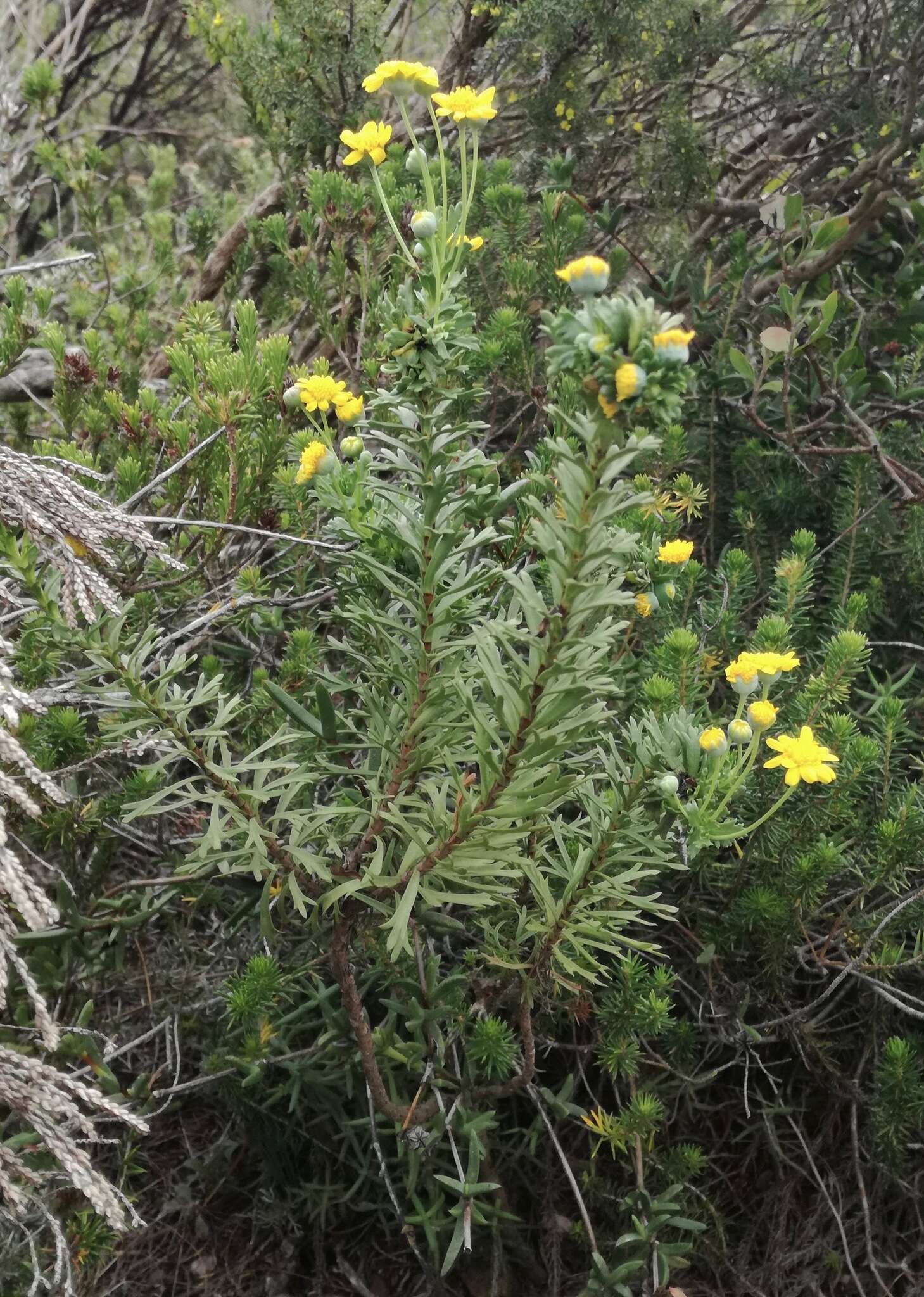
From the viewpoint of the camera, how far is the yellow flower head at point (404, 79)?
122cm

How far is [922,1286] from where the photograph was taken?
1.65m

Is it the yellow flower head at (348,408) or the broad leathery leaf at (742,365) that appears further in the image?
the broad leathery leaf at (742,365)

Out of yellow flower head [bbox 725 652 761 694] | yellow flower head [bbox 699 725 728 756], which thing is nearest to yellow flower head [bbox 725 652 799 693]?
yellow flower head [bbox 725 652 761 694]

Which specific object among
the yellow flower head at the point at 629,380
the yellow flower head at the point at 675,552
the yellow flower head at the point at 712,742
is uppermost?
the yellow flower head at the point at 629,380

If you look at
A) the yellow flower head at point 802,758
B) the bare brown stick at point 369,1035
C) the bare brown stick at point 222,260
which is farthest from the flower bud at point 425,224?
the bare brown stick at point 222,260

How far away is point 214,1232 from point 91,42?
4.79 metres

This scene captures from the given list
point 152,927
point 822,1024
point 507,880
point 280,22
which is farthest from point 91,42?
point 822,1024

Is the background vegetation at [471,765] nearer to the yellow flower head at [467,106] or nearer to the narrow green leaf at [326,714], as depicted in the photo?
the narrow green leaf at [326,714]

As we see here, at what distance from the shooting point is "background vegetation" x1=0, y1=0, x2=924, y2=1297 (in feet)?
4.13

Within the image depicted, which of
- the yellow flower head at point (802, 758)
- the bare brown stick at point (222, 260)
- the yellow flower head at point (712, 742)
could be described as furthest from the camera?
the bare brown stick at point (222, 260)

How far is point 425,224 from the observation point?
1.19 meters

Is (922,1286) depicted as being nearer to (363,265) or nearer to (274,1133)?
(274,1133)

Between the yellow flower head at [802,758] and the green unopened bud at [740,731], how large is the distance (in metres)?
0.04

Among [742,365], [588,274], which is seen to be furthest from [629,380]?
[742,365]
